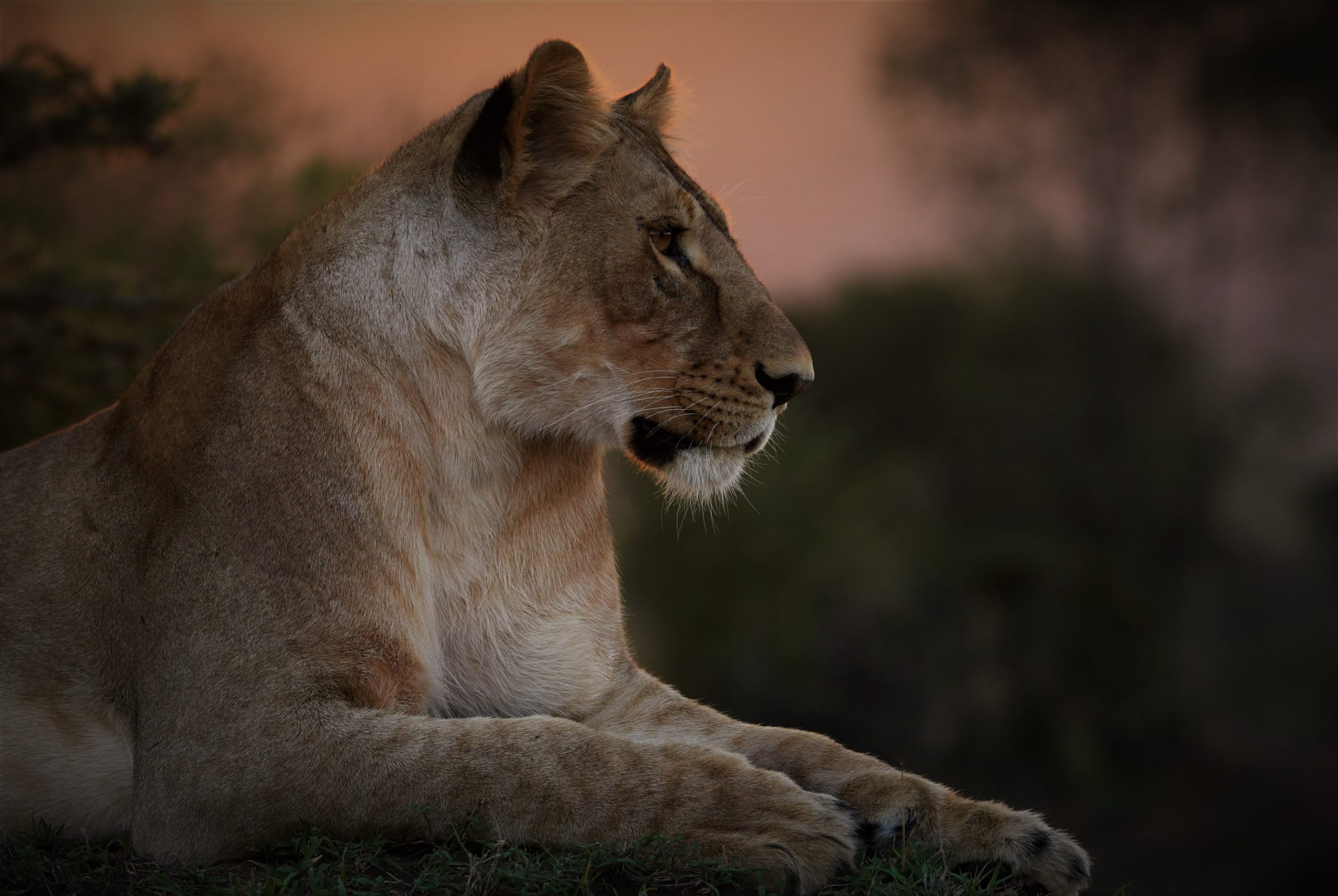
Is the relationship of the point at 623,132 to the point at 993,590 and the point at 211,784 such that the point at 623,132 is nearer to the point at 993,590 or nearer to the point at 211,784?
the point at 211,784

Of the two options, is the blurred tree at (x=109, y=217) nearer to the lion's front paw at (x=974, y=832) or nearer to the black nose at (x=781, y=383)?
the black nose at (x=781, y=383)

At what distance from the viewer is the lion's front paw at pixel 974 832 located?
11.4 feet

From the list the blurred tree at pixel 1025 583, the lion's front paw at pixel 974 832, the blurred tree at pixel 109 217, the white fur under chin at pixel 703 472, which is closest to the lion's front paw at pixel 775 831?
the lion's front paw at pixel 974 832

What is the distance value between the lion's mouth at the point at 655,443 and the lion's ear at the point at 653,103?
105 centimetres

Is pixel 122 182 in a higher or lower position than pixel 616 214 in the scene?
higher

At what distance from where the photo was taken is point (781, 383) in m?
3.80

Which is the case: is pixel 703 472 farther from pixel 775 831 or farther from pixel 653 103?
pixel 653 103

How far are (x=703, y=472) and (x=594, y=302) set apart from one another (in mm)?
601

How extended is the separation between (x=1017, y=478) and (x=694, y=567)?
10628 mm

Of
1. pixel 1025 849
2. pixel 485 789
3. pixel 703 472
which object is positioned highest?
pixel 703 472

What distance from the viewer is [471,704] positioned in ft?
12.9

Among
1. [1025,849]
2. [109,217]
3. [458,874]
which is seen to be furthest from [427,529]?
[109,217]

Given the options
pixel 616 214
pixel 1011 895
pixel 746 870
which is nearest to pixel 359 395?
pixel 616 214

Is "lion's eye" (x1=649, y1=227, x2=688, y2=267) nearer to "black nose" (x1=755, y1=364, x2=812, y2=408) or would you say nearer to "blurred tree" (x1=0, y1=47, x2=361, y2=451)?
"black nose" (x1=755, y1=364, x2=812, y2=408)
